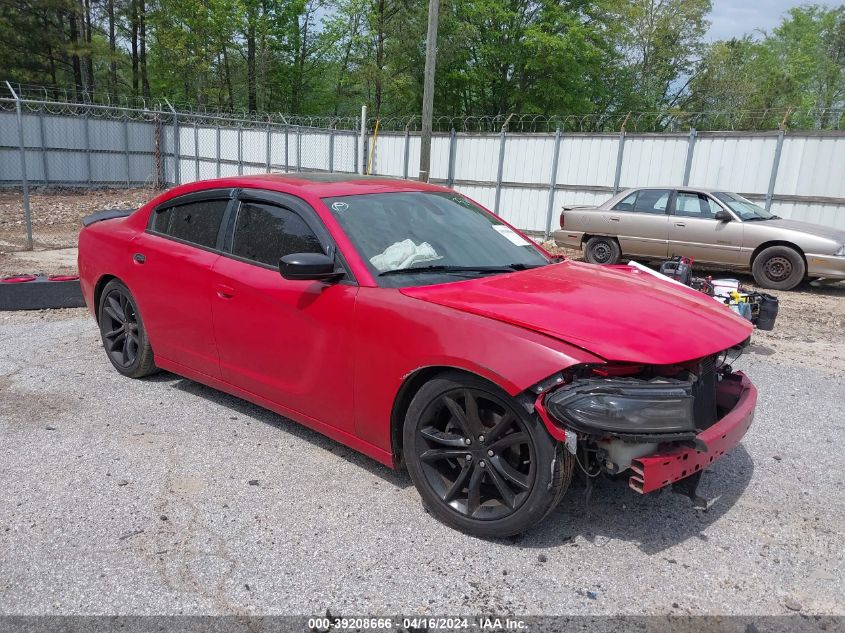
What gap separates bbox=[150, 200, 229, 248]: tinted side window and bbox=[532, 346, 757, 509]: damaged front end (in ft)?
8.18

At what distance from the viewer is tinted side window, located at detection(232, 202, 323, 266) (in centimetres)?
360

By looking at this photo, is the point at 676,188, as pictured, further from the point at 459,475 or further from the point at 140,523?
the point at 140,523

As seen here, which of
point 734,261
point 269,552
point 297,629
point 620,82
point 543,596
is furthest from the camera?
point 620,82

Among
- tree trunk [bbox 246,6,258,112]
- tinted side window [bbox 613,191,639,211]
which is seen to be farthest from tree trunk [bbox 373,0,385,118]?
tinted side window [bbox 613,191,639,211]

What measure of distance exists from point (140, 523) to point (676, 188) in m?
10.6

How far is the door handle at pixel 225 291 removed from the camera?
149 inches

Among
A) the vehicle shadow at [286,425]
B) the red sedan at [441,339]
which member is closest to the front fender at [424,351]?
the red sedan at [441,339]

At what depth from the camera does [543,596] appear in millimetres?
2543

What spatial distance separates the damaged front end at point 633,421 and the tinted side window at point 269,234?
1.62 metres

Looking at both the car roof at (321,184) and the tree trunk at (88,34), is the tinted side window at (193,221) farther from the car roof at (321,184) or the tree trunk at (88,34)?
the tree trunk at (88,34)

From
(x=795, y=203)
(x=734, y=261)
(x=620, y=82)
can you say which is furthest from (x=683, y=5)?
(x=734, y=261)

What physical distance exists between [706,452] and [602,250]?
387 inches

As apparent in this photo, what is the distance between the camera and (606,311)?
2906 millimetres

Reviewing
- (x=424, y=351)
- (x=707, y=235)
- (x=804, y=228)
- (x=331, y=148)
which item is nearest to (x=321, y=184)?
(x=424, y=351)
